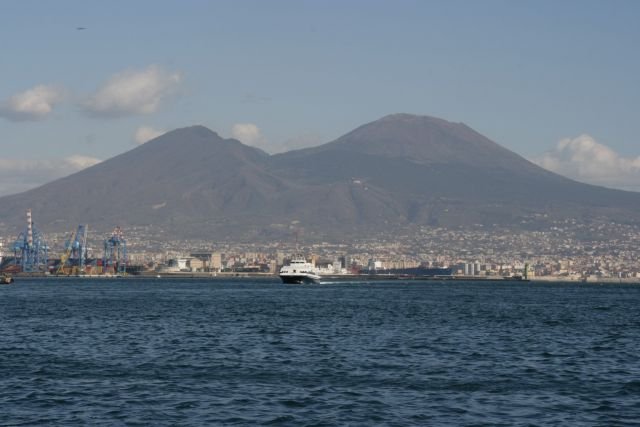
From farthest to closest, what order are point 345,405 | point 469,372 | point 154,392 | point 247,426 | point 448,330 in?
point 448,330, point 469,372, point 154,392, point 345,405, point 247,426

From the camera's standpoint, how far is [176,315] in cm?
9125

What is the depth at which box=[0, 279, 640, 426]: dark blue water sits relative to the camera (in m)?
37.2

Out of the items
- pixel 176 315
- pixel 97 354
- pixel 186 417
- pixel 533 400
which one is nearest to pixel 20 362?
pixel 97 354

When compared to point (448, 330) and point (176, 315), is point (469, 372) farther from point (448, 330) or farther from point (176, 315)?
point (176, 315)

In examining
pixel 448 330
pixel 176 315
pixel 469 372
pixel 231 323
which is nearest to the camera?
pixel 469 372

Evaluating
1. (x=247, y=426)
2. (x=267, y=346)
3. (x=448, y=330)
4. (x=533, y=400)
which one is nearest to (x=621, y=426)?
(x=533, y=400)

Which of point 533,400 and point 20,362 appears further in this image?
point 20,362

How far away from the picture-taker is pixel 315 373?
47219mm

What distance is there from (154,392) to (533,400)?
44.0 ft

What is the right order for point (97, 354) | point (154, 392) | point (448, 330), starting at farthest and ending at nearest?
point (448, 330) → point (97, 354) → point (154, 392)

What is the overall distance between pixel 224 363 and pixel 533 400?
15472 millimetres

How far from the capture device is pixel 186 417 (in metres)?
36.3

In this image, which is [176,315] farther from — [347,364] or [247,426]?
[247,426]

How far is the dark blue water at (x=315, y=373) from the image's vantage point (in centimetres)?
3719
